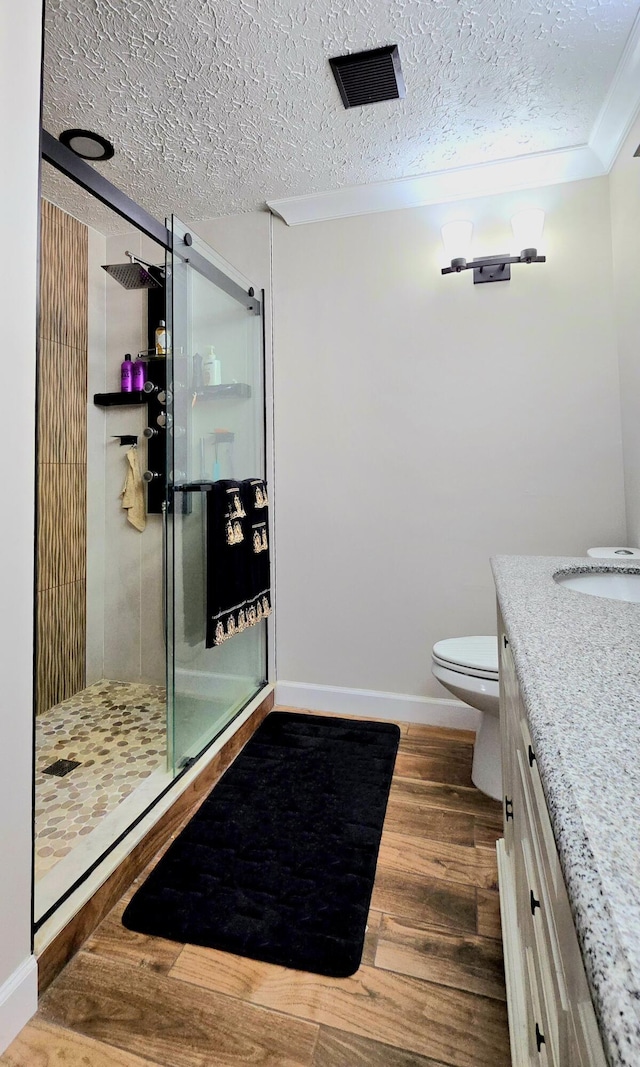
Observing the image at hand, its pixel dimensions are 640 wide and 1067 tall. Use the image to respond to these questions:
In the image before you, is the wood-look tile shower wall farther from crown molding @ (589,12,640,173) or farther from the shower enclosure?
crown molding @ (589,12,640,173)

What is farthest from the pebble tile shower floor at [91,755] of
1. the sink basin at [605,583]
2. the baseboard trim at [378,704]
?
the sink basin at [605,583]

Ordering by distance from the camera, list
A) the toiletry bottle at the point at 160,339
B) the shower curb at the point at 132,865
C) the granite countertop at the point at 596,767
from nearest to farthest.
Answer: the granite countertop at the point at 596,767 → the shower curb at the point at 132,865 → the toiletry bottle at the point at 160,339

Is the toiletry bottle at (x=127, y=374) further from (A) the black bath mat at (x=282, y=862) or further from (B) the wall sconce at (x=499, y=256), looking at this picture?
(A) the black bath mat at (x=282, y=862)

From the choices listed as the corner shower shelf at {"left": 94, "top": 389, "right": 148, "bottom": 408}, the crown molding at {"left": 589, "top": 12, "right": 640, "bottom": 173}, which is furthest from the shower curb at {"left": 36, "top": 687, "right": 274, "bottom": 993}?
the crown molding at {"left": 589, "top": 12, "right": 640, "bottom": 173}

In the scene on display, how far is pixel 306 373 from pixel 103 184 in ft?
3.73

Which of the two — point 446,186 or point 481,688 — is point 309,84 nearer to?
point 446,186

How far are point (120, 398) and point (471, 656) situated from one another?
2129 mm

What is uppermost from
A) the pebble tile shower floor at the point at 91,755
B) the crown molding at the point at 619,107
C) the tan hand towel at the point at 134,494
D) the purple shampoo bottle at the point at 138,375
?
the crown molding at the point at 619,107

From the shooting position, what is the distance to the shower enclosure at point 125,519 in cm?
170

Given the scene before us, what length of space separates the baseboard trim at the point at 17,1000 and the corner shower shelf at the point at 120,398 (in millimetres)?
2246

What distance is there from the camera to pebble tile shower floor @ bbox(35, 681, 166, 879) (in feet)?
5.03

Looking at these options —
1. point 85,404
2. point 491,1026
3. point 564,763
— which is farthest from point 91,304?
point 491,1026

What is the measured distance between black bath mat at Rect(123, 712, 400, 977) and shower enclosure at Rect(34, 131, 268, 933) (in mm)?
195

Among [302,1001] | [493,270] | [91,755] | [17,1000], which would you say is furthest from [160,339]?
[302,1001]
